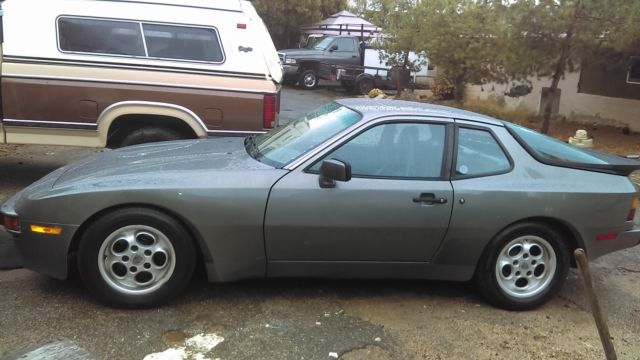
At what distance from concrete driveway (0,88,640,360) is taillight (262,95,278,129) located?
7.59 ft

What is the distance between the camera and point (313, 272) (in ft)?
12.7

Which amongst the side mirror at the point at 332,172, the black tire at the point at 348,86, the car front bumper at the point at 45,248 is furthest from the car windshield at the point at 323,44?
the car front bumper at the point at 45,248

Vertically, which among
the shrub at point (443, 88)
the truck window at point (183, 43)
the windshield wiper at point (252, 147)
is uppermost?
the truck window at point (183, 43)

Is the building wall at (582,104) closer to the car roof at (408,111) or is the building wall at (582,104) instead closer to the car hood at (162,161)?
the car roof at (408,111)

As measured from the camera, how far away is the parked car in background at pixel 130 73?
5.82 meters

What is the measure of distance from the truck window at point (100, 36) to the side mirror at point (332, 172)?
3.27 m

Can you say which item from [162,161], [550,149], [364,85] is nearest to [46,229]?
[162,161]

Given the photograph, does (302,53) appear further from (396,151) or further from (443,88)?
(396,151)

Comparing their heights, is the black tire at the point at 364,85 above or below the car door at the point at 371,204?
below

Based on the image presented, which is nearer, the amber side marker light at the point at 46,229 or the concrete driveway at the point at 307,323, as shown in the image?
the concrete driveway at the point at 307,323

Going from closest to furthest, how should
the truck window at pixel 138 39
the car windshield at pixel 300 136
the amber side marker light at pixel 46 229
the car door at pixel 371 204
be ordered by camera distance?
1. the amber side marker light at pixel 46 229
2. the car door at pixel 371 204
3. the car windshield at pixel 300 136
4. the truck window at pixel 138 39

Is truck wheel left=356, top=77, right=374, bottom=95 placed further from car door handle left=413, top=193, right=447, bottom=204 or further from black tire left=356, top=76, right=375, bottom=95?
car door handle left=413, top=193, right=447, bottom=204

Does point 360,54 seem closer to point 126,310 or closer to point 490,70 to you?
point 490,70

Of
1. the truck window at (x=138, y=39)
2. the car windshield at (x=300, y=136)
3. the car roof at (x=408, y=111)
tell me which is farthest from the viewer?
the truck window at (x=138, y=39)
